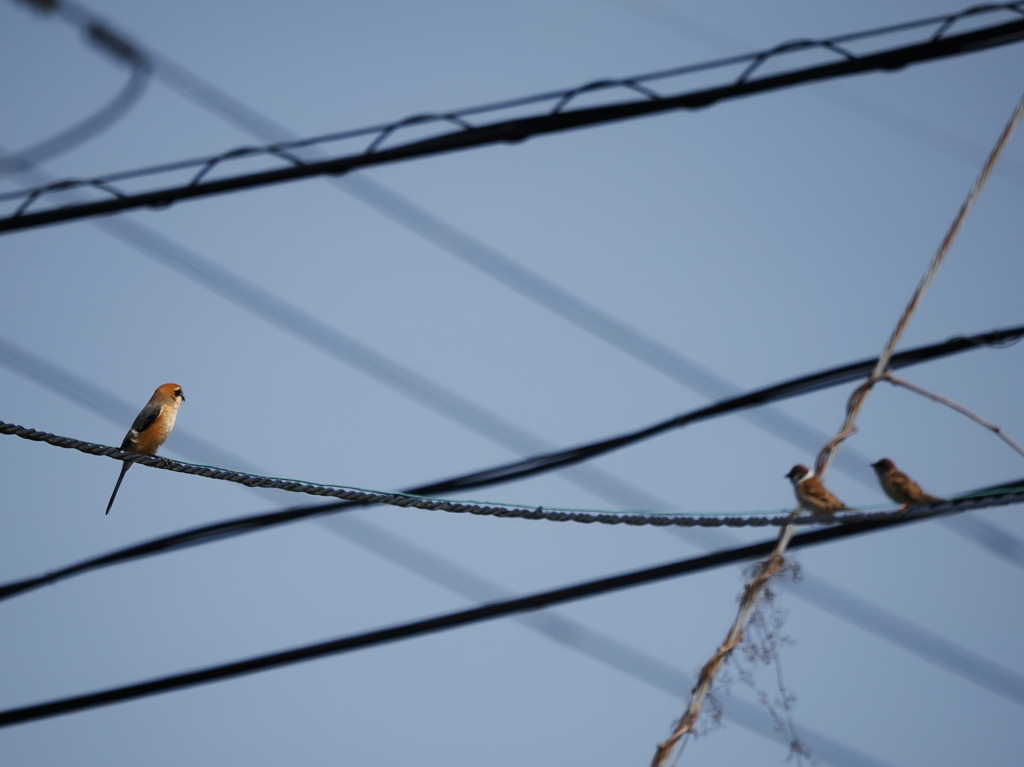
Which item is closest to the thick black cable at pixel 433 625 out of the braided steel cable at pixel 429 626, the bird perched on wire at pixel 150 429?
the braided steel cable at pixel 429 626

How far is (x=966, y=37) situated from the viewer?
4910 millimetres

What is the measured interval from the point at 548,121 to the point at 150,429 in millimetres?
2787

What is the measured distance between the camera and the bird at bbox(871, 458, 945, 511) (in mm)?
5113

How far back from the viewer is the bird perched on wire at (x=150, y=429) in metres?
5.83

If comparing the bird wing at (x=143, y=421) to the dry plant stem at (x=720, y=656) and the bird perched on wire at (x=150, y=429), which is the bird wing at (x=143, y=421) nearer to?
the bird perched on wire at (x=150, y=429)

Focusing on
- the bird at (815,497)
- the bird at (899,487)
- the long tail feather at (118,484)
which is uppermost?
the bird at (899,487)

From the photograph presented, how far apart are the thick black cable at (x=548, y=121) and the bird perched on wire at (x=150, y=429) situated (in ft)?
3.75

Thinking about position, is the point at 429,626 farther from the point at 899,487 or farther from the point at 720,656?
the point at 899,487

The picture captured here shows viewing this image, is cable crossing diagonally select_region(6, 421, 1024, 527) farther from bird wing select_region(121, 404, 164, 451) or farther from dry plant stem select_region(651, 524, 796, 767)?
bird wing select_region(121, 404, 164, 451)

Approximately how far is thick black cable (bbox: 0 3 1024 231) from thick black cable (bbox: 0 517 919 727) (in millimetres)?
2146

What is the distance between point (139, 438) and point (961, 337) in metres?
4.53

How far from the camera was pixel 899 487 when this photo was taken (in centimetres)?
515

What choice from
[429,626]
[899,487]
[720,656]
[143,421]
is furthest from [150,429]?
[899,487]

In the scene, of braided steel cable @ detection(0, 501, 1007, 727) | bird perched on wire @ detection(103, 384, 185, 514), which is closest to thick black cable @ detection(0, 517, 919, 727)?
braided steel cable @ detection(0, 501, 1007, 727)
